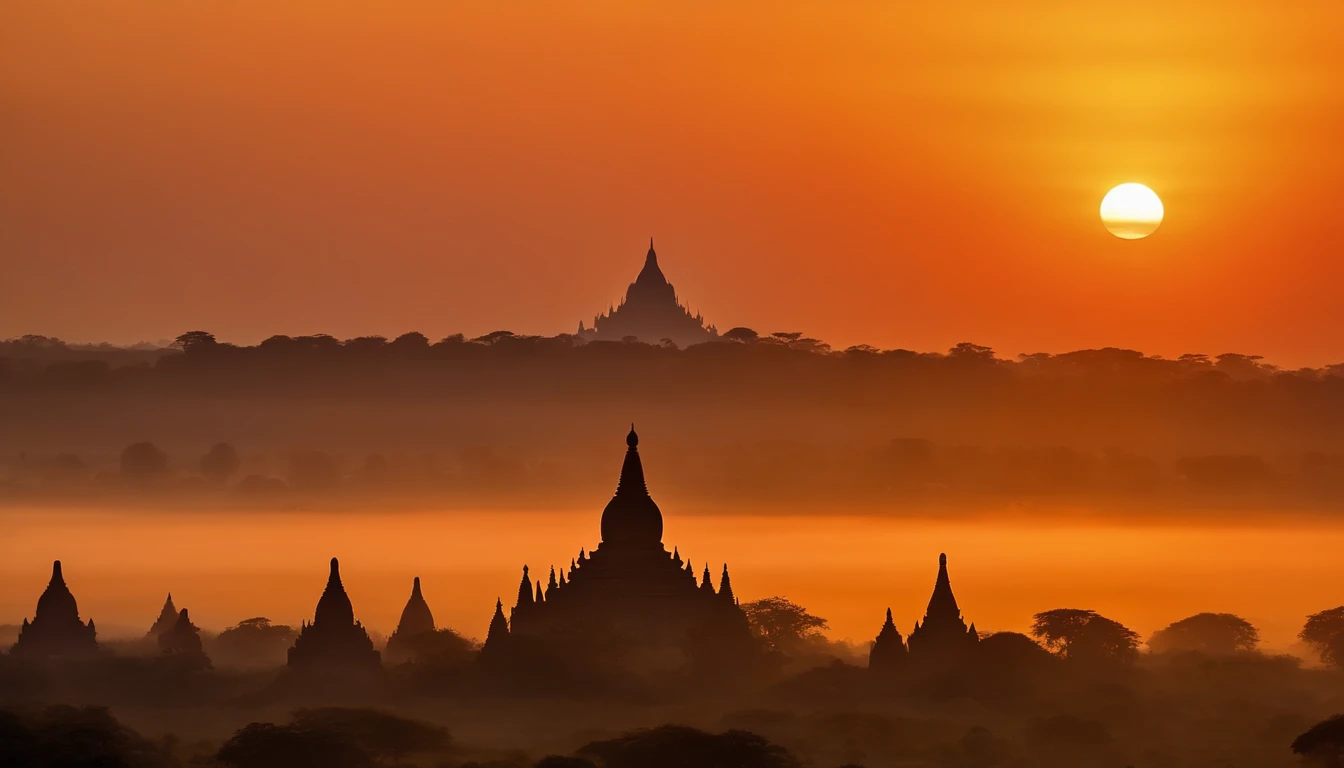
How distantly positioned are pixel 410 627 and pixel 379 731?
29833 millimetres

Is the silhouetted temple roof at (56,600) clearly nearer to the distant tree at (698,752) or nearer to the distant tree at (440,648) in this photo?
the distant tree at (440,648)

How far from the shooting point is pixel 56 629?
155 metres

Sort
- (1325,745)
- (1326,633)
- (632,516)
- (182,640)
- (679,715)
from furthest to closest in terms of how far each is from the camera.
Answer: (1326,633), (182,640), (632,516), (679,715), (1325,745)

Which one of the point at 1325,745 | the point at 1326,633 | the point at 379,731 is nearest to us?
the point at 1325,745

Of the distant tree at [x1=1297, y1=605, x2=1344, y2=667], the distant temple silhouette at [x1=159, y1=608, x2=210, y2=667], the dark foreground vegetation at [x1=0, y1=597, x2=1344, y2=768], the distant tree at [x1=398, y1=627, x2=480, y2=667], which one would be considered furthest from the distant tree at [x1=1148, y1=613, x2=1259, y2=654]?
the distant temple silhouette at [x1=159, y1=608, x2=210, y2=667]

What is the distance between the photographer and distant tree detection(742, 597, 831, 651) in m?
168

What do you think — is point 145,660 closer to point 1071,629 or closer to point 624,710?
point 624,710

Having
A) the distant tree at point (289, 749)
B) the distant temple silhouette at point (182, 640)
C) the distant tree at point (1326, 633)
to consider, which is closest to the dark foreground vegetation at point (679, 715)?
the distant tree at point (289, 749)

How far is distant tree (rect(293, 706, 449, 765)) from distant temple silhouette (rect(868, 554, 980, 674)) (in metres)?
22.7

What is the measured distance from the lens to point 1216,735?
144m

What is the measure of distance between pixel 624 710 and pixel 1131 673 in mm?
29162

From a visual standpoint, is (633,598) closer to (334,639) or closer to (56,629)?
(334,639)

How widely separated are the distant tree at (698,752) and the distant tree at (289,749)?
972cm

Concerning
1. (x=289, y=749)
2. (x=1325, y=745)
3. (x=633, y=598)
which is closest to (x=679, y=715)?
(x=633, y=598)
